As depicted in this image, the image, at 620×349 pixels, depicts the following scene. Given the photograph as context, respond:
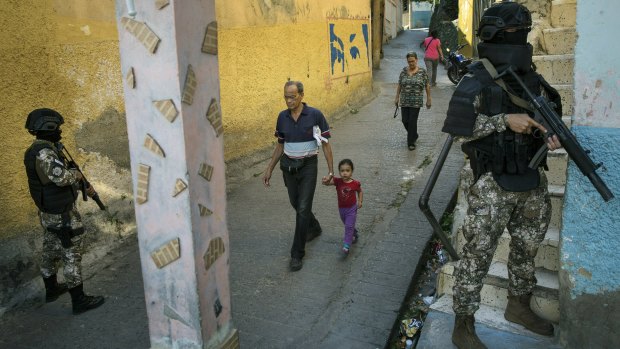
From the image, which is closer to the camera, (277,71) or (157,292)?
(157,292)

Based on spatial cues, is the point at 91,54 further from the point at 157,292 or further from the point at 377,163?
the point at 377,163

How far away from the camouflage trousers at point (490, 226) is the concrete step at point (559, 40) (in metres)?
2.30

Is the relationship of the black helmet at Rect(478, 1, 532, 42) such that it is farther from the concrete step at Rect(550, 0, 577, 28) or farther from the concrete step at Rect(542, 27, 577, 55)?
the concrete step at Rect(550, 0, 577, 28)

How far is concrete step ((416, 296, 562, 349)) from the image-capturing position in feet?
11.0

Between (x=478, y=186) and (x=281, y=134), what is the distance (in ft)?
7.47

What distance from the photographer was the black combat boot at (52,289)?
4.65 meters

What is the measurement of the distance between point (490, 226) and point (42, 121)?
11.5 ft

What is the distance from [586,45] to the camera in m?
3.10

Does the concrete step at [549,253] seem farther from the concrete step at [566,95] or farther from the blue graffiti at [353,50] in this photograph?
the blue graffiti at [353,50]

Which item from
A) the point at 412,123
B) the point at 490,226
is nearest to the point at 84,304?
the point at 490,226

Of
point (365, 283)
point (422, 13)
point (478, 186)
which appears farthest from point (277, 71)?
point (422, 13)

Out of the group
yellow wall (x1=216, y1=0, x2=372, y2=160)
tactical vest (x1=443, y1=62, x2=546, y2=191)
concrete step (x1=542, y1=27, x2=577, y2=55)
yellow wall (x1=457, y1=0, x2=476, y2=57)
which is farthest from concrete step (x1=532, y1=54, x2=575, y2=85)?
yellow wall (x1=457, y1=0, x2=476, y2=57)

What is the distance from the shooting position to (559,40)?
16.3ft

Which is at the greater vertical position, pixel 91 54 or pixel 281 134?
pixel 91 54
